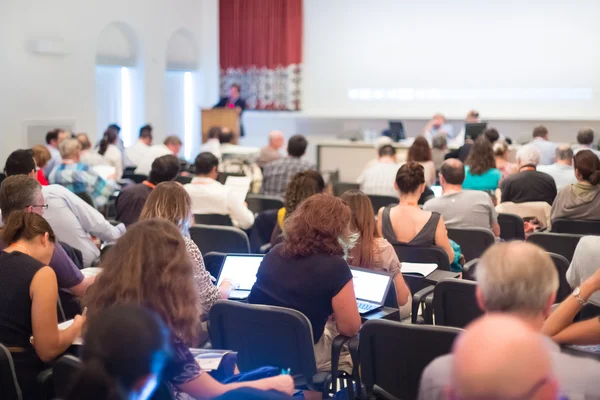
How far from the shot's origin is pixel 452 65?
43.3ft

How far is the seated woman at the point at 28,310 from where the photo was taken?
2918 mm

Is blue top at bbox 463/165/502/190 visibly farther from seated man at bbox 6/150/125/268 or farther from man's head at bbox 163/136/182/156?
man's head at bbox 163/136/182/156

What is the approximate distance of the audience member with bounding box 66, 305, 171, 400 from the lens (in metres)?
1.27

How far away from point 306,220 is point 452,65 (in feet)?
34.9

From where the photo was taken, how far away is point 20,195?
3822 millimetres

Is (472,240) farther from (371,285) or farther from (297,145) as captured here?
(297,145)

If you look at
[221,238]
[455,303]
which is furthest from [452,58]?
[455,303]

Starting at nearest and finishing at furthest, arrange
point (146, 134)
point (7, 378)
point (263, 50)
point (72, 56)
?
point (7, 378)
point (146, 134)
point (72, 56)
point (263, 50)

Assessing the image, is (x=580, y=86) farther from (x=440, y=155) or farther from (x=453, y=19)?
(x=440, y=155)

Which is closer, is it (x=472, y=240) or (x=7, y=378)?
(x=7, y=378)

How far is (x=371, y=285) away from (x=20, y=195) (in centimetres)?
181

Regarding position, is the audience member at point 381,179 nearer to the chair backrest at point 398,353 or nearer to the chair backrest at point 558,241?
the chair backrest at point 558,241

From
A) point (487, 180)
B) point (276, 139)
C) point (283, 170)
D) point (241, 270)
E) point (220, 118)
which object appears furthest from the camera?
Answer: point (220, 118)

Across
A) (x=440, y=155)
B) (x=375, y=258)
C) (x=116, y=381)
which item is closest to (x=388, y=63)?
(x=440, y=155)
